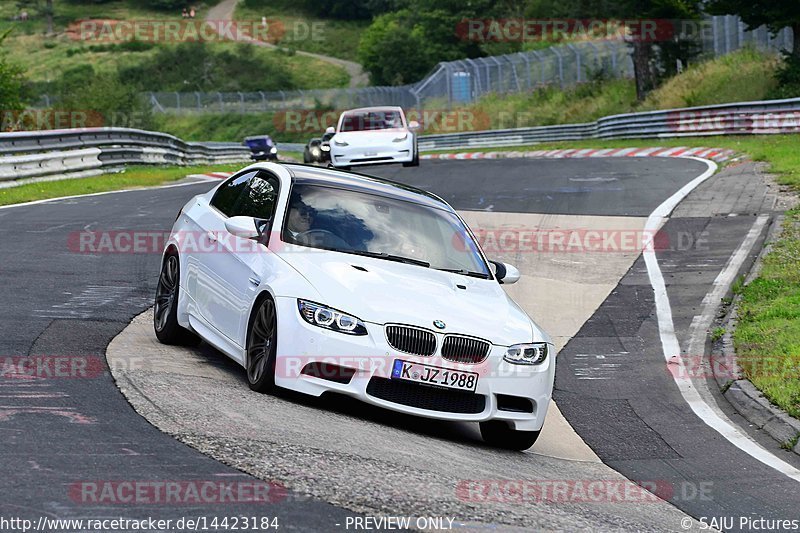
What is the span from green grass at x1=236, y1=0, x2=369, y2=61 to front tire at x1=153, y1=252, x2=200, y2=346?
118 metres

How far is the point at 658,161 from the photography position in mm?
28844

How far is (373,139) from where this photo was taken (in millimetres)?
27766

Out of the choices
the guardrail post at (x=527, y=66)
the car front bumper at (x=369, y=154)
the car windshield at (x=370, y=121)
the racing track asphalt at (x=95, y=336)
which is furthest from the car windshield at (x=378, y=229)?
the guardrail post at (x=527, y=66)

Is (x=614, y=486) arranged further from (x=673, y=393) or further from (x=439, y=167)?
(x=439, y=167)

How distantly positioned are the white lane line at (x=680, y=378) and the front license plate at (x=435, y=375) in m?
2.11

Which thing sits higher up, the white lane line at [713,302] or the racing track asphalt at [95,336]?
the racing track asphalt at [95,336]

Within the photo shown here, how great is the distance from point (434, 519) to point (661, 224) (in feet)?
44.4

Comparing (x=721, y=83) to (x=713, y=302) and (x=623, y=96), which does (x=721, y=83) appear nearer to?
(x=623, y=96)

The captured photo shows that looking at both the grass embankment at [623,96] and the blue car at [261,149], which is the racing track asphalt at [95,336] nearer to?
the blue car at [261,149]

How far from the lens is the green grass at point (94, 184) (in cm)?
2178

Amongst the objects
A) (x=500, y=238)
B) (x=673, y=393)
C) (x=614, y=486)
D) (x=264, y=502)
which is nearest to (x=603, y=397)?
(x=673, y=393)

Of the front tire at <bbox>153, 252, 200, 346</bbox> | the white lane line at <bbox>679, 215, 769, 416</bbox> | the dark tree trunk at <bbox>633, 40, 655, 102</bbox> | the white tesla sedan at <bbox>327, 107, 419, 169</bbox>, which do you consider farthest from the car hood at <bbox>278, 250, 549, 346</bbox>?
the dark tree trunk at <bbox>633, 40, 655, 102</bbox>

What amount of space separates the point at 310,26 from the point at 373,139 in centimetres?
10601

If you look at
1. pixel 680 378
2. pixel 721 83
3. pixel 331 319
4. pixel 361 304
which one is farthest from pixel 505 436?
pixel 721 83
